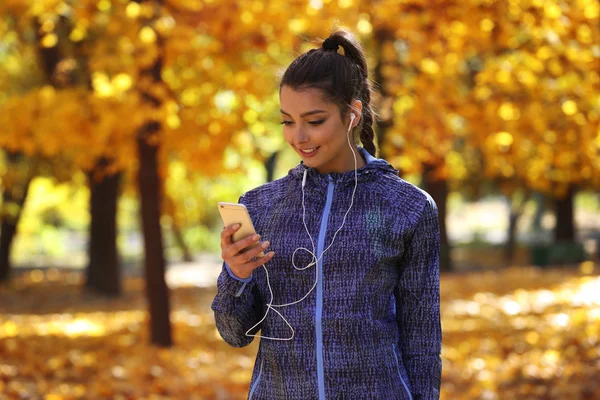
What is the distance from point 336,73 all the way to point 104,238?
15.2 metres

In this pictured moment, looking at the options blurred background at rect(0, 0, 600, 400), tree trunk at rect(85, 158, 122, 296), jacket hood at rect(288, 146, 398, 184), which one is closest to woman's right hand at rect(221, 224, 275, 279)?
jacket hood at rect(288, 146, 398, 184)

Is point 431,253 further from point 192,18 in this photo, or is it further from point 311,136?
point 192,18

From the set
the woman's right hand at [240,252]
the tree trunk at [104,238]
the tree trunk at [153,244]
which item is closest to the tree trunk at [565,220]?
the tree trunk at [104,238]

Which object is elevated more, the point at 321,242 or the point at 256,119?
the point at 256,119

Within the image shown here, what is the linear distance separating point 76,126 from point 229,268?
25.4 feet

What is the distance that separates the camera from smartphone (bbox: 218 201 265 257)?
2.25 m

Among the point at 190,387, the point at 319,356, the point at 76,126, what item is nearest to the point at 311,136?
the point at 319,356

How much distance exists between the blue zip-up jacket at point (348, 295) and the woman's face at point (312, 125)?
8cm

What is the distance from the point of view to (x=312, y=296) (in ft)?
7.64

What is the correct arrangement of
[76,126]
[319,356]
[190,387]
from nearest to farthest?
[319,356] → [190,387] → [76,126]

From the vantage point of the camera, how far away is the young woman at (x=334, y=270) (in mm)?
2305

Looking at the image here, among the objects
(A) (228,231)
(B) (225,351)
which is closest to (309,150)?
(A) (228,231)

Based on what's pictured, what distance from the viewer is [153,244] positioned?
Result: 9500mm

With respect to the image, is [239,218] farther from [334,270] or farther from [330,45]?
[330,45]
